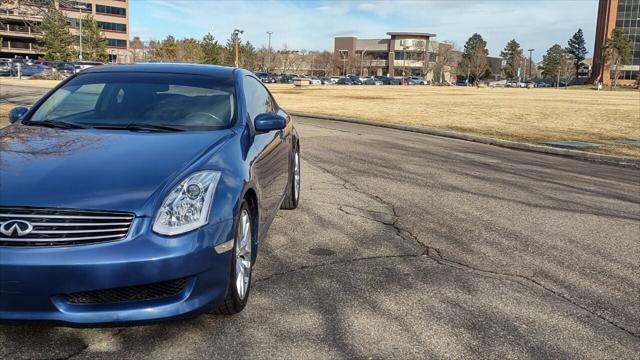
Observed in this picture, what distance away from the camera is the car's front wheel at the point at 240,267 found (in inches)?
131

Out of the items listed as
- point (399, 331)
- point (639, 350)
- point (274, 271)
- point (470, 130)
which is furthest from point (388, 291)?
point (470, 130)

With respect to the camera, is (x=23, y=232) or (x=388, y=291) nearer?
(x=23, y=232)

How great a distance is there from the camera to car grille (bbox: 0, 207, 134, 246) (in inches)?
108

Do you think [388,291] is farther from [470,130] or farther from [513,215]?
[470,130]

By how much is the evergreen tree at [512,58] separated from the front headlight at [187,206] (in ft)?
489

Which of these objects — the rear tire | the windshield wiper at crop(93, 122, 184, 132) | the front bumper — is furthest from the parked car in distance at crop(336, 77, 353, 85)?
the front bumper

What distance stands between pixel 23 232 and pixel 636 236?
18.7 feet

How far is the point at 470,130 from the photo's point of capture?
1655 centimetres

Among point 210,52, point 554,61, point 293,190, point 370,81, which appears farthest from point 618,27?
point 293,190

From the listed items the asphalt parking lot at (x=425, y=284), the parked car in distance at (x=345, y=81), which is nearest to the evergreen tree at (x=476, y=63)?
the parked car in distance at (x=345, y=81)

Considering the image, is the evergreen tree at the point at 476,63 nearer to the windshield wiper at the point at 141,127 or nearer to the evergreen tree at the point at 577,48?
the evergreen tree at the point at 577,48

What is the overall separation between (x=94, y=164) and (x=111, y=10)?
111467 mm

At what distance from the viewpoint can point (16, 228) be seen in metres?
2.75

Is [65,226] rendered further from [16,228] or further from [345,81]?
[345,81]
